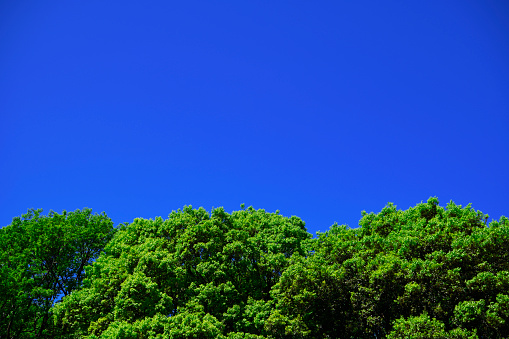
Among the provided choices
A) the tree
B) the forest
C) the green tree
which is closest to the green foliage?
the forest

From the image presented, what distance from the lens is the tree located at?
31.5m

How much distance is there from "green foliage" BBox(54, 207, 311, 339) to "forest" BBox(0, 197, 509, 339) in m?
0.09

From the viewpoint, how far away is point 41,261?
35375mm

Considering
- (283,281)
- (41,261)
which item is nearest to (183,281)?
(283,281)

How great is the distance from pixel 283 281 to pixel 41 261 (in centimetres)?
2491

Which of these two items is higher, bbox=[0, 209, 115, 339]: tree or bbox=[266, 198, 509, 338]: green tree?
bbox=[0, 209, 115, 339]: tree

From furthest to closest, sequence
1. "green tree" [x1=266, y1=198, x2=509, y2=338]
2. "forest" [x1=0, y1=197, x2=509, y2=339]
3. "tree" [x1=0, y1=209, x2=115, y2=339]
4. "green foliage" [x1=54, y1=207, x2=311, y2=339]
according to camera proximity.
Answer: "tree" [x1=0, y1=209, x2=115, y2=339], "green foliage" [x1=54, y1=207, x2=311, y2=339], "forest" [x1=0, y1=197, x2=509, y2=339], "green tree" [x1=266, y1=198, x2=509, y2=338]

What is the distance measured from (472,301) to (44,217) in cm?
3777

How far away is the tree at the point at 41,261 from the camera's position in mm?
31484

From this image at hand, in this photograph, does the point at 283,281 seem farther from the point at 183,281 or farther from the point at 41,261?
the point at 41,261

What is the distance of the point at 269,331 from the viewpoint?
2356cm

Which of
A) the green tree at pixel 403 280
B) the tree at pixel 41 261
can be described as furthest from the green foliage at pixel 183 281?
the tree at pixel 41 261

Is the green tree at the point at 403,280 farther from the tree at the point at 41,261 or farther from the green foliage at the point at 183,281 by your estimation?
the tree at the point at 41,261

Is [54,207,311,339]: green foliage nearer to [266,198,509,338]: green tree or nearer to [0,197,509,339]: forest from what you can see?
[0,197,509,339]: forest
